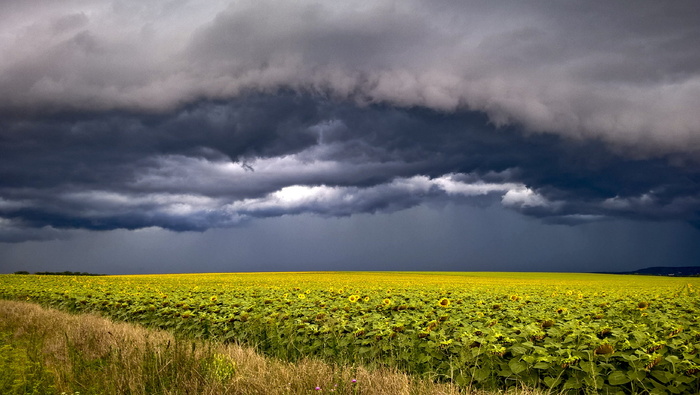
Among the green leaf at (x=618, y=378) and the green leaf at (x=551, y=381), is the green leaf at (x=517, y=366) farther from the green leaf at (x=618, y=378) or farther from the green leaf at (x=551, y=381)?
the green leaf at (x=618, y=378)

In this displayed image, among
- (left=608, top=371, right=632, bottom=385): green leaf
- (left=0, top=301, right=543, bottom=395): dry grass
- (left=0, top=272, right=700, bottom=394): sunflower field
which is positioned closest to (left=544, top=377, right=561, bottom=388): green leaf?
Answer: (left=0, top=272, right=700, bottom=394): sunflower field

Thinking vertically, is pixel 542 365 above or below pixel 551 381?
above

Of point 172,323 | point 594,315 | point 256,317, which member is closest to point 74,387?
point 256,317

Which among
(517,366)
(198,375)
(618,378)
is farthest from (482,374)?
(198,375)

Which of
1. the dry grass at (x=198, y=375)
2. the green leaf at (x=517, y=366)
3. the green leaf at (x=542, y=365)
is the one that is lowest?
the dry grass at (x=198, y=375)

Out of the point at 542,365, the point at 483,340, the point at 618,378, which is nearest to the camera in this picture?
the point at 618,378

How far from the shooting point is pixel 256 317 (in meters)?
9.38

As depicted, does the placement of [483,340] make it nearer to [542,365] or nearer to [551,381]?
[542,365]

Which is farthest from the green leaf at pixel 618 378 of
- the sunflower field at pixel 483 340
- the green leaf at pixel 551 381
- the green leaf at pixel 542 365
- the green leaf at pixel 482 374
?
the green leaf at pixel 482 374

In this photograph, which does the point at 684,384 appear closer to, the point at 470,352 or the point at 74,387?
the point at 470,352

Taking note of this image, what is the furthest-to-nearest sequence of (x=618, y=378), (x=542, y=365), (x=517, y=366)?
1. (x=517, y=366)
2. (x=542, y=365)
3. (x=618, y=378)

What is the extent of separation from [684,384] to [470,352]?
2.38 meters

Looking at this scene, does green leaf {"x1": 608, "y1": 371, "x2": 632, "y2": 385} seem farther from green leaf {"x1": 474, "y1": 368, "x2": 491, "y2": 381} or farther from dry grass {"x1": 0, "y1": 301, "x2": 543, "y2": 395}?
green leaf {"x1": 474, "y1": 368, "x2": 491, "y2": 381}

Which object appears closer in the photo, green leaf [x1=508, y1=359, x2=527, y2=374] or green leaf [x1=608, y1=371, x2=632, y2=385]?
green leaf [x1=608, y1=371, x2=632, y2=385]
